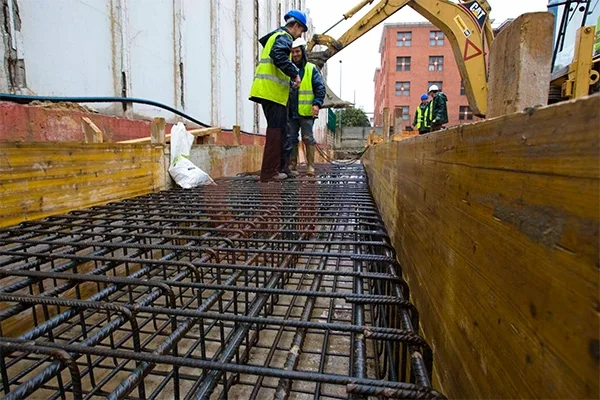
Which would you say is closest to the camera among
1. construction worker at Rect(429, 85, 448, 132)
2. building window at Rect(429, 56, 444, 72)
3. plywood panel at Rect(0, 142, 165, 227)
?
plywood panel at Rect(0, 142, 165, 227)

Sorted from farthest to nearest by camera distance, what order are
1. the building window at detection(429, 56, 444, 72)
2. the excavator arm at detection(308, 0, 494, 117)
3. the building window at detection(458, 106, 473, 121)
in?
the building window at detection(429, 56, 444, 72)
the building window at detection(458, 106, 473, 121)
the excavator arm at detection(308, 0, 494, 117)

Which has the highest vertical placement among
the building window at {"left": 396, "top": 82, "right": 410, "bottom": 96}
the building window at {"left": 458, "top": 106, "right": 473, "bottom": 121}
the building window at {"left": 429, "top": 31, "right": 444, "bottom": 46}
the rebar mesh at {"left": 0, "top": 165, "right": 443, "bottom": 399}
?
the building window at {"left": 429, "top": 31, "right": 444, "bottom": 46}

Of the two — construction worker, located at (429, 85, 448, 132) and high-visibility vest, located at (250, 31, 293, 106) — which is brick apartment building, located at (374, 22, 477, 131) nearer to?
construction worker, located at (429, 85, 448, 132)

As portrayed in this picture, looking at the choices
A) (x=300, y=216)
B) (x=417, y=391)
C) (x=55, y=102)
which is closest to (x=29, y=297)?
(x=417, y=391)

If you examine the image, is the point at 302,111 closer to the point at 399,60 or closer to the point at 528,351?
the point at 528,351

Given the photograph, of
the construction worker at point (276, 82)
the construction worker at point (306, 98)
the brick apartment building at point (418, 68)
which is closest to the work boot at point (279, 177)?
the construction worker at point (276, 82)

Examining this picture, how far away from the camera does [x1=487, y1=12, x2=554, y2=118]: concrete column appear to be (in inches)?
37.1

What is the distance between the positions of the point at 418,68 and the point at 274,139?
134 ft

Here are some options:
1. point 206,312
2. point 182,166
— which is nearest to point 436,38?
point 182,166

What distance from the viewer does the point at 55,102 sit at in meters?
3.79

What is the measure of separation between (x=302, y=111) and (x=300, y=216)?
3197 mm

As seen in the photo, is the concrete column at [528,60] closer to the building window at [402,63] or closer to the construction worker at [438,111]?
the construction worker at [438,111]

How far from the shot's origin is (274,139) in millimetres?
4770

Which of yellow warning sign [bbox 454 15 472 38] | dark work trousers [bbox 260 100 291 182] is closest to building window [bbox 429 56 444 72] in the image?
yellow warning sign [bbox 454 15 472 38]
